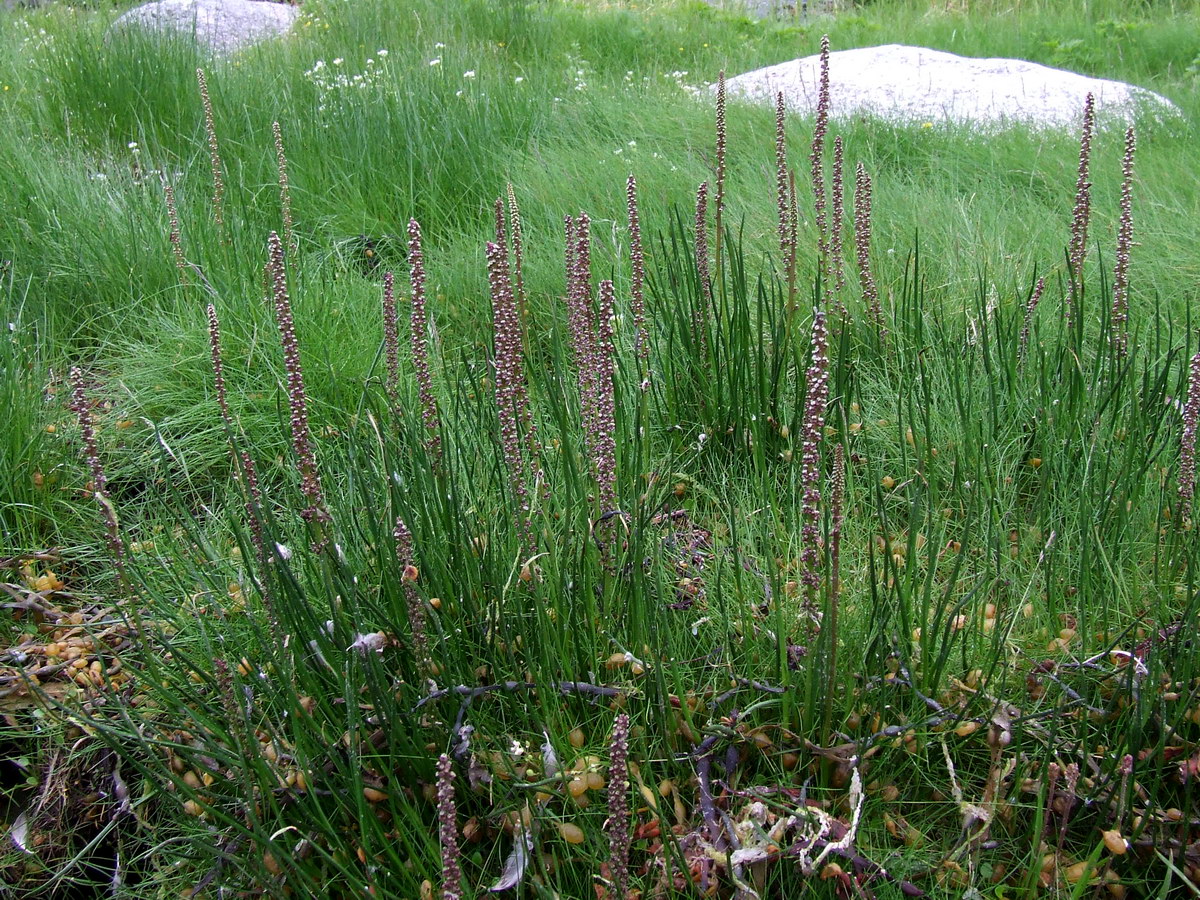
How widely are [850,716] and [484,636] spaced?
2.30 feet

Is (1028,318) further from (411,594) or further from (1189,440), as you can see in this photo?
(411,594)

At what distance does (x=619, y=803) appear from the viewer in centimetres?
138

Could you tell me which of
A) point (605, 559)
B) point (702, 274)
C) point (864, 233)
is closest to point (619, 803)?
point (605, 559)

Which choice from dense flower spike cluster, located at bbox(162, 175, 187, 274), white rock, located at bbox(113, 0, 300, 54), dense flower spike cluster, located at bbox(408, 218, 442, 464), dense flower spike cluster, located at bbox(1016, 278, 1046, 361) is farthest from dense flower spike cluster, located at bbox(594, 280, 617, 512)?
white rock, located at bbox(113, 0, 300, 54)

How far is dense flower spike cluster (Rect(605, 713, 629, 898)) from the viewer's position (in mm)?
1301

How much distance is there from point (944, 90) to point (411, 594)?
546 centimetres

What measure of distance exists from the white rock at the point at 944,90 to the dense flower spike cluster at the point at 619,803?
4.67 meters

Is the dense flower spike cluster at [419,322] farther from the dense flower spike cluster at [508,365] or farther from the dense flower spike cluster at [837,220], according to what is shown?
the dense flower spike cluster at [837,220]

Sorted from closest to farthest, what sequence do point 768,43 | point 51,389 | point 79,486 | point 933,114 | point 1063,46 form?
point 79,486 < point 51,389 < point 933,114 < point 1063,46 < point 768,43

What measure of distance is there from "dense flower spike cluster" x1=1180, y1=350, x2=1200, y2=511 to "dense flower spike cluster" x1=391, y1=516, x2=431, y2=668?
145 cm

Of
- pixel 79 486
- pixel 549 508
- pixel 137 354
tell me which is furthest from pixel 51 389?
pixel 549 508

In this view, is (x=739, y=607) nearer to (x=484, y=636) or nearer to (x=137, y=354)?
(x=484, y=636)

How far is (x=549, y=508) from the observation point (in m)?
2.34

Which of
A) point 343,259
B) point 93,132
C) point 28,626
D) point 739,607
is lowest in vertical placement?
point 28,626
